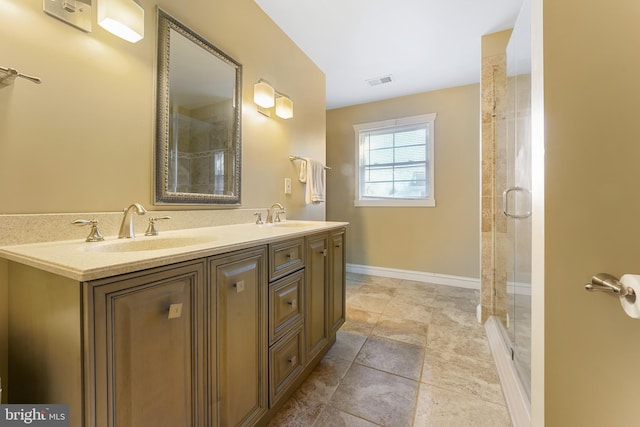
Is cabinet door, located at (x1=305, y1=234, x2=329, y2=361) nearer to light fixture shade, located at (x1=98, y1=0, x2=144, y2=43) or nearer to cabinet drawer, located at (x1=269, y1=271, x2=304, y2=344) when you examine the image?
cabinet drawer, located at (x1=269, y1=271, x2=304, y2=344)

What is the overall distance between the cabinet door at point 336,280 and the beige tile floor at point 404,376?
0.75 feet

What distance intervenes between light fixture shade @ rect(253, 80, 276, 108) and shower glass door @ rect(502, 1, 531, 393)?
4.84ft

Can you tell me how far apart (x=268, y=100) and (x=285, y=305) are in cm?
137

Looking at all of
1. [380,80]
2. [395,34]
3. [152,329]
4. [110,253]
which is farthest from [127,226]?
[380,80]

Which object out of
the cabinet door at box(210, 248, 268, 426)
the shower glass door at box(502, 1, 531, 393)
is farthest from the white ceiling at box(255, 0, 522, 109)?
the cabinet door at box(210, 248, 268, 426)

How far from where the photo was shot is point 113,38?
3.46 feet

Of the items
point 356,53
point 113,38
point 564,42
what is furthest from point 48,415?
point 356,53

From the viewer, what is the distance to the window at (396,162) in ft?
10.6

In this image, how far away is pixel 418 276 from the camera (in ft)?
10.9

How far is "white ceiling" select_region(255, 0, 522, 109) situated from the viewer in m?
1.83

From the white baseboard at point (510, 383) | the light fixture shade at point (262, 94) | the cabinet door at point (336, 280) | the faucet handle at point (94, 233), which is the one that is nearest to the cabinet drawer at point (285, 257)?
the cabinet door at point (336, 280)

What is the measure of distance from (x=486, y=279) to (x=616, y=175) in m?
1.74

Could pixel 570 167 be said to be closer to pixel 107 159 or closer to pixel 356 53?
pixel 107 159

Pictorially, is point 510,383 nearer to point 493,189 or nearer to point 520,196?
point 520,196
